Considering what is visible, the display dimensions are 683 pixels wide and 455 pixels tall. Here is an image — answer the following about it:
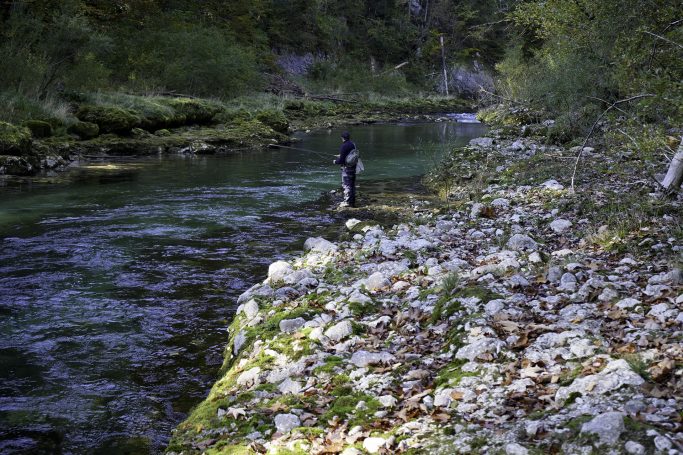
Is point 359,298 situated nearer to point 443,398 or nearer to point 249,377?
point 249,377

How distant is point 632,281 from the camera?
5594mm

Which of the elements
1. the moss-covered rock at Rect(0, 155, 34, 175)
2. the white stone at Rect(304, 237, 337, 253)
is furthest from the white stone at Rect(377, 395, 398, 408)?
the moss-covered rock at Rect(0, 155, 34, 175)

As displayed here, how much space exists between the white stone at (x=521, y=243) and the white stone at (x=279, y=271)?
285 cm

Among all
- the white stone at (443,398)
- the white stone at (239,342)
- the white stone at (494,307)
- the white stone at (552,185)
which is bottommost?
the white stone at (239,342)

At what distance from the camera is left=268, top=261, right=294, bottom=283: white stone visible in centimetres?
777

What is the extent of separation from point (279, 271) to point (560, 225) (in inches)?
159

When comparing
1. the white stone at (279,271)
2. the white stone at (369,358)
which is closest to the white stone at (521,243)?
the white stone at (279,271)

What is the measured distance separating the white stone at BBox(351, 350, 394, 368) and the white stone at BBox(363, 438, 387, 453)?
1.14 metres

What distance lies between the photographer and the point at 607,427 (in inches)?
125

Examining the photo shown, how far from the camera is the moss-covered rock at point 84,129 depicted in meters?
22.2

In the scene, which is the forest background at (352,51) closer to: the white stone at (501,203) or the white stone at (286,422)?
the white stone at (501,203)

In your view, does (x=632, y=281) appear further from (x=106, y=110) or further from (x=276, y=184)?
(x=106, y=110)

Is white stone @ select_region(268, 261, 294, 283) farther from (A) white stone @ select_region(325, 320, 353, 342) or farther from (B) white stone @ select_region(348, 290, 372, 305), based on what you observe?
Result: (A) white stone @ select_region(325, 320, 353, 342)

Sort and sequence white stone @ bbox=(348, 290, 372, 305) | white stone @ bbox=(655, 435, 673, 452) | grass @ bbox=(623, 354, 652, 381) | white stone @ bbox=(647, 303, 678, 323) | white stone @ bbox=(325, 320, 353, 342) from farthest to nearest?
white stone @ bbox=(348, 290, 372, 305) → white stone @ bbox=(325, 320, 353, 342) → white stone @ bbox=(647, 303, 678, 323) → grass @ bbox=(623, 354, 652, 381) → white stone @ bbox=(655, 435, 673, 452)
